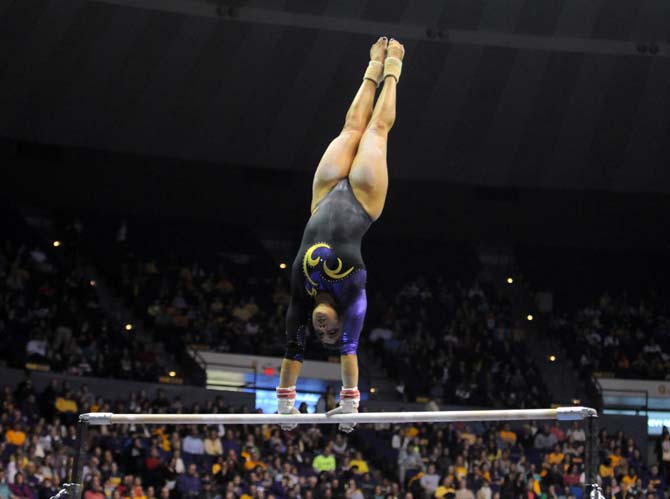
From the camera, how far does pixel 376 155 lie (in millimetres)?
9344

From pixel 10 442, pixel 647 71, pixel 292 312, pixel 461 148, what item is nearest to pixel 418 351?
pixel 461 148

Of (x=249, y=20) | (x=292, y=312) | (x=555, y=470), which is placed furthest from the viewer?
(x=249, y=20)

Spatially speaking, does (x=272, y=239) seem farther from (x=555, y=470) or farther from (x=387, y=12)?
(x=555, y=470)

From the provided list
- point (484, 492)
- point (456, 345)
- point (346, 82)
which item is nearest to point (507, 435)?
point (456, 345)

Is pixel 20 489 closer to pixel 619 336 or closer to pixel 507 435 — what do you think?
pixel 507 435

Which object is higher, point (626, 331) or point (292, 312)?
point (626, 331)

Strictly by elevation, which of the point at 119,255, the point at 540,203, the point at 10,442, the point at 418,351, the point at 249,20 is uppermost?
the point at 249,20

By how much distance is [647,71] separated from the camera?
22.9 m

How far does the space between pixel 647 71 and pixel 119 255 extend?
12176mm

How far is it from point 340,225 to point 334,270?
41cm

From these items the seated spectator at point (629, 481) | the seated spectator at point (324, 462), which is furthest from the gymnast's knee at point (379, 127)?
the seated spectator at point (629, 481)

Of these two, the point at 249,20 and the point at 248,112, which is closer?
the point at 249,20

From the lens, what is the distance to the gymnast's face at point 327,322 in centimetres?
866

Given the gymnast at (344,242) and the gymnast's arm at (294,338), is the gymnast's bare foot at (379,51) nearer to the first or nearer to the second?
the gymnast at (344,242)
